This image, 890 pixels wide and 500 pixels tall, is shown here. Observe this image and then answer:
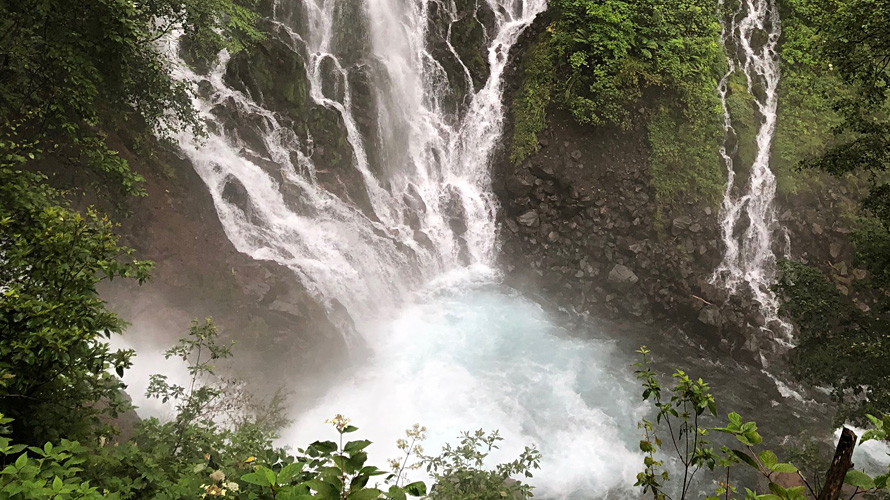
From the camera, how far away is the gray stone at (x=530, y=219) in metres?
13.6

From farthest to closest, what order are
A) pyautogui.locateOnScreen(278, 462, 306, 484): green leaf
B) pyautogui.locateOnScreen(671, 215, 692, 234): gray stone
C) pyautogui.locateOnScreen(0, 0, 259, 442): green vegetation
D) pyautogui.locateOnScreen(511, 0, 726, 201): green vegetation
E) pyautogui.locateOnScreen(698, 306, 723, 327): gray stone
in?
pyautogui.locateOnScreen(511, 0, 726, 201): green vegetation < pyautogui.locateOnScreen(671, 215, 692, 234): gray stone < pyautogui.locateOnScreen(698, 306, 723, 327): gray stone < pyautogui.locateOnScreen(0, 0, 259, 442): green vegetation < pyautogui.locateOnScreen(278, 462, 306, 484): green leaf

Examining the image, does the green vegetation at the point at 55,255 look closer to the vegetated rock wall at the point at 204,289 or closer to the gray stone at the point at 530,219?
the vegetated rock wall at the point at 204,289

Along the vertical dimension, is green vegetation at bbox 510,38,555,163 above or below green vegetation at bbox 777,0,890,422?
above

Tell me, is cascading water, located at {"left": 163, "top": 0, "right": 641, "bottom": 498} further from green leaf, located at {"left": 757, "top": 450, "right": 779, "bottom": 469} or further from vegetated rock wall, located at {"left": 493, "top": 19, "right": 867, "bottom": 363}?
green leaf, located at {"left": 757, "top": 450, "right": 779, "bottom": 469}

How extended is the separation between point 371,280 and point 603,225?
22.6 ft

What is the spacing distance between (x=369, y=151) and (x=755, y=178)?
11.3 meters

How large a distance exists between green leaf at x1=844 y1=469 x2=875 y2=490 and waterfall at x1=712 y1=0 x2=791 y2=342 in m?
12.4

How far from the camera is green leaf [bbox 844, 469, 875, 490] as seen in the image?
1295 mm

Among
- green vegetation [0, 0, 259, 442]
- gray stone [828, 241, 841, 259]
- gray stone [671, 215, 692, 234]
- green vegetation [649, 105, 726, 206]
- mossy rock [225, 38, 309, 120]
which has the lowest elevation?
green vegetation [0, 0, 259, 442]

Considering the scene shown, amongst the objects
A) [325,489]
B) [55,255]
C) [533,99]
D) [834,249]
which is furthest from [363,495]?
[834,249]

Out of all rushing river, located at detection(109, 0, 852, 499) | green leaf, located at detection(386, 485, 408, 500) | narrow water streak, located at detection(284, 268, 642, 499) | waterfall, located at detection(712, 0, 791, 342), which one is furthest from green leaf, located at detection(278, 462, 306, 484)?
waterfall, located at detection(712, 0, 791, 342)

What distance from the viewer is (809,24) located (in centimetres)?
1427

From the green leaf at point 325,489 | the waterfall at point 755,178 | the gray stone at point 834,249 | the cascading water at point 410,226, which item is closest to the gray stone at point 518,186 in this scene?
the cascading water at point 410,226

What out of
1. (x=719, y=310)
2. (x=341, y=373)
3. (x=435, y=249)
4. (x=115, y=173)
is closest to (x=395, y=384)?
(x=341, y=373)
